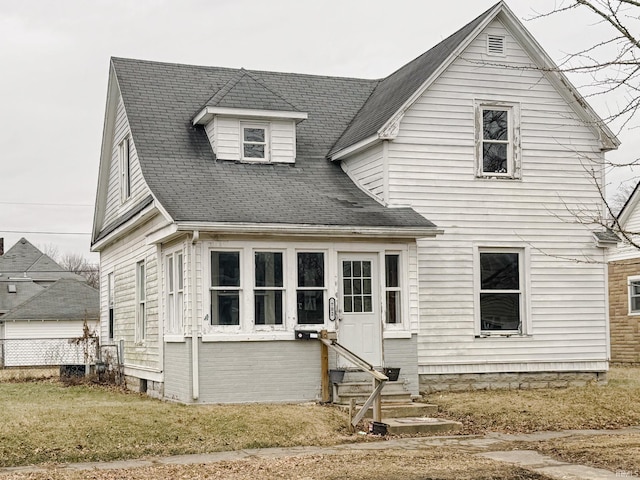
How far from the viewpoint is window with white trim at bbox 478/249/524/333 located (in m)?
19.1

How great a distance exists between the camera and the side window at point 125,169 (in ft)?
72.1

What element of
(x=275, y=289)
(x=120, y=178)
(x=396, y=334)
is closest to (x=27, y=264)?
(x=120, y=178)

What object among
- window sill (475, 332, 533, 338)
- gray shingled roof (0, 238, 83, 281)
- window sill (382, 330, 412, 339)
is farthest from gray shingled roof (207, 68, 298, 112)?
gray shingled roof (0, 238, 83, 281)

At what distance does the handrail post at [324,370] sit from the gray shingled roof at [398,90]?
456 centimetres

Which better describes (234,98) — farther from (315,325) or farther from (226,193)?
(315,325)

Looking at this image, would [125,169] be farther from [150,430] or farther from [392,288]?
[150,430]

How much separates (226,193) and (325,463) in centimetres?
768

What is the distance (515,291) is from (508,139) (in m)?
3.22

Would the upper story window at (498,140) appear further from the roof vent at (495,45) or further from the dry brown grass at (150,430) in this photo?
the dry brown grass at (150,430)

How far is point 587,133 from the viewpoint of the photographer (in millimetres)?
20109

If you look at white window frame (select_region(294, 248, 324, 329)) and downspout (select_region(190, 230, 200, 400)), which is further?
white window frame (select_region(294, 248, 324, 329))

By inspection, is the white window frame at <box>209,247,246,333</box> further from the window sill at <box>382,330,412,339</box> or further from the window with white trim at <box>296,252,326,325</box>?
the window sill at <box>382,330,412,339</box>

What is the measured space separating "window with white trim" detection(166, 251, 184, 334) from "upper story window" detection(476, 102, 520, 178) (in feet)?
21.6

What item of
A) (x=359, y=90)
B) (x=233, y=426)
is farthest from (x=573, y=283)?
(x=233, y=426)
